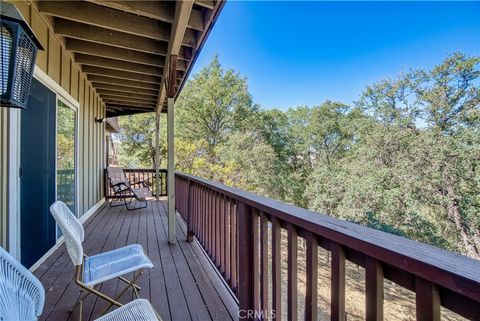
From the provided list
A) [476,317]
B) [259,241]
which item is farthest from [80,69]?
[476,317]

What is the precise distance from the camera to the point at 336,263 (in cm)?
86

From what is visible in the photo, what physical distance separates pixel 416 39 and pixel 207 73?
516 inches

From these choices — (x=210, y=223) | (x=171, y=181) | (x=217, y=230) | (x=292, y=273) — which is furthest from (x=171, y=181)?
(x=292, y=273)

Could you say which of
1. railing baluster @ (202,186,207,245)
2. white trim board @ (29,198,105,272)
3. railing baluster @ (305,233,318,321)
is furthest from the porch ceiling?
white trim board @ (29,198,105,272)

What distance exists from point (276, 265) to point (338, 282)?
1.48 ft

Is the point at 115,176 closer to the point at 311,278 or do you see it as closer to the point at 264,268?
the point at 264,268

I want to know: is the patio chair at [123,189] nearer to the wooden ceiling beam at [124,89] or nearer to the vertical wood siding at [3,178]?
the wooden ceiling beam at [124,89]

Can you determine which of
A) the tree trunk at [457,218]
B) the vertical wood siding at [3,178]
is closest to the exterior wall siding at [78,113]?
the vertical wood siding at [3,178]

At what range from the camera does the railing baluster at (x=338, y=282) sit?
85cm

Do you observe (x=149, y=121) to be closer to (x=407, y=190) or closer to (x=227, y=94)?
(x=227, y=94)

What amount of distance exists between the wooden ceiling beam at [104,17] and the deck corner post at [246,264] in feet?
7.54

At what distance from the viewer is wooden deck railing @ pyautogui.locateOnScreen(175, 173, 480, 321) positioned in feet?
1.85

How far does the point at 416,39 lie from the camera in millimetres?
16125

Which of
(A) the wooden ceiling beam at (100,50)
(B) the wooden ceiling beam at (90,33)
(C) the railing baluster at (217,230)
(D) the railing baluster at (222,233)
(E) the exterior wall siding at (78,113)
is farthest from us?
(A) the wooden ceiling beam at (100,50)
